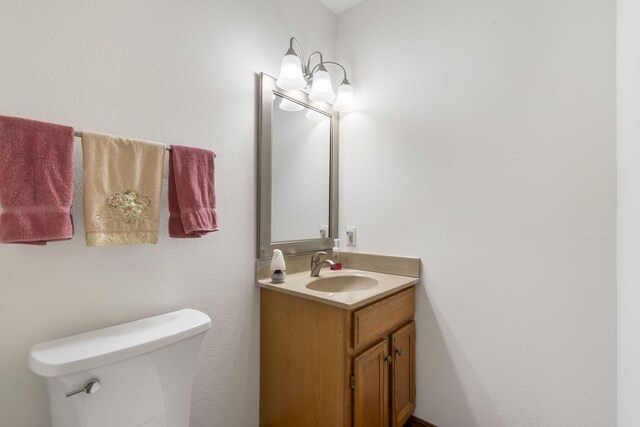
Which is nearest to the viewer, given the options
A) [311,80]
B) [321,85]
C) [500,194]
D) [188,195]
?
[188,195]

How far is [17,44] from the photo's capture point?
0.87m

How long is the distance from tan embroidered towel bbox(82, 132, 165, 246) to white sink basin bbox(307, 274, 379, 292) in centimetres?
90

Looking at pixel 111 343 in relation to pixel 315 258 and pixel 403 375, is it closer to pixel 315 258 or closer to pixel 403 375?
pixel 315 258

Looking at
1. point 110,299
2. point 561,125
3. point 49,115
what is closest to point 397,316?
point 561,125

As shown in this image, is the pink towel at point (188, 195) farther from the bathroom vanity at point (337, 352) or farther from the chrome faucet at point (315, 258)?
the chrome faucet at point (315, 258)

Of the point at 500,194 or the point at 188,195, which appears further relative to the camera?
the point at 500,194

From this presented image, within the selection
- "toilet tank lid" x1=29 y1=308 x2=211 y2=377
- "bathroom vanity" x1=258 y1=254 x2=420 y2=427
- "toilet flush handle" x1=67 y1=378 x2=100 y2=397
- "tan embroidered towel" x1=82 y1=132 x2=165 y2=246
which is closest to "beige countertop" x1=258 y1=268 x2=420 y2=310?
"bathroom vanity" x1=258 y1=254 x2=420 y2=427

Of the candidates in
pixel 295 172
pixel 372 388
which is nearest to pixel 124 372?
pixel 372 388

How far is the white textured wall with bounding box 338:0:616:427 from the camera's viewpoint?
119cm

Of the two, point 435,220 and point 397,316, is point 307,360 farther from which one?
point 435,220

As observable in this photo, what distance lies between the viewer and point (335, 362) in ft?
3.94

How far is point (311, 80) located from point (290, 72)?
262mm

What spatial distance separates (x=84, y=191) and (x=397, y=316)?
137cm

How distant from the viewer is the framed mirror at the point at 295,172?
153 cm
